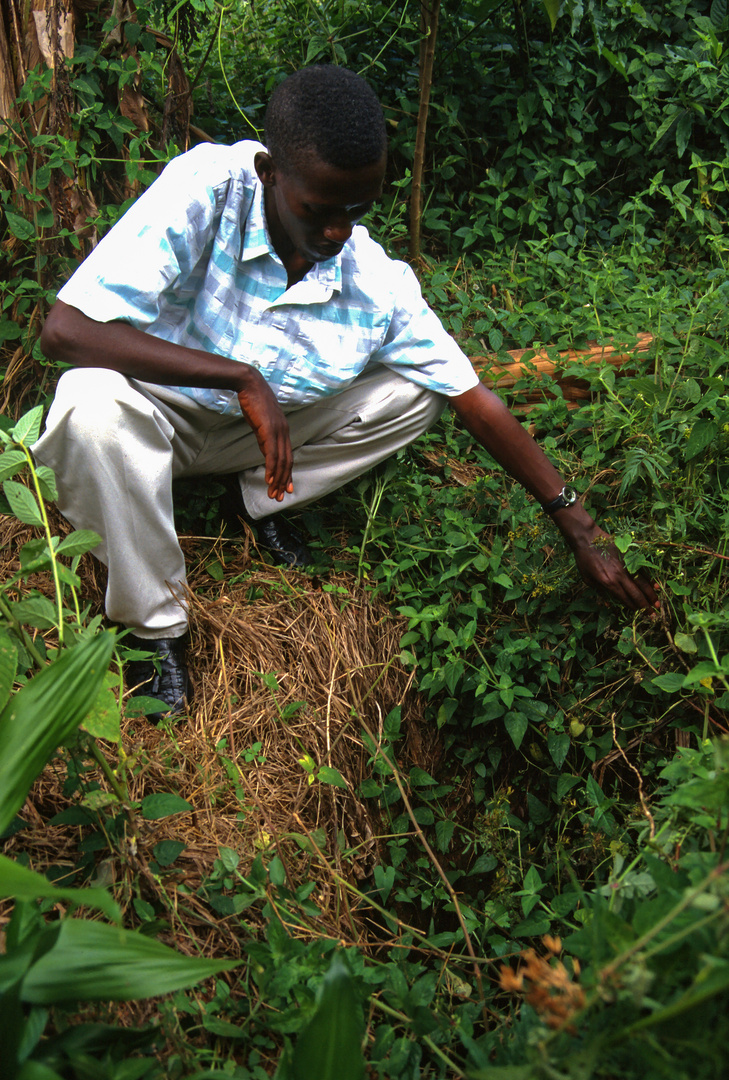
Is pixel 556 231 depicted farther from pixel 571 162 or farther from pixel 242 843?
pixel 242 843

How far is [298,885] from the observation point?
1.75 m

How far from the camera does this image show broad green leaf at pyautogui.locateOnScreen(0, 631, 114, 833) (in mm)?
1076

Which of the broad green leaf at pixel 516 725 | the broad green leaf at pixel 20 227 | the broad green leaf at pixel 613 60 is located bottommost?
the broad green leaf at pixel 516 725

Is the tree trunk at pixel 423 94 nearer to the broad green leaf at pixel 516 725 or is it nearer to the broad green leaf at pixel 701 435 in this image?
the broad green leaf at pixel 701 435

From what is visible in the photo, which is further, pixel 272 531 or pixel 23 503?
pixel 272 531

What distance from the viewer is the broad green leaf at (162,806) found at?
1482 millimetres

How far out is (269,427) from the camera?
6.25 ft

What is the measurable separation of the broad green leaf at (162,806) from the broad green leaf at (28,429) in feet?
2.22

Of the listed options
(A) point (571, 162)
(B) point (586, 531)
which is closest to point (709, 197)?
(A) point (571, 162)

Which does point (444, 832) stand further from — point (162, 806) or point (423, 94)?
point (423, 94)

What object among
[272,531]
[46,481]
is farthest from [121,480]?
[272,531]

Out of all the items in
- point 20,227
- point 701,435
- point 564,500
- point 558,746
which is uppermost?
point 20,227

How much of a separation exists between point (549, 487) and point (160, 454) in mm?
953

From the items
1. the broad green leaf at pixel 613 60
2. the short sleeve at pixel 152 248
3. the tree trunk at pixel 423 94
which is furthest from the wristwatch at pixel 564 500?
the broad green leaf at pixel 613 60
